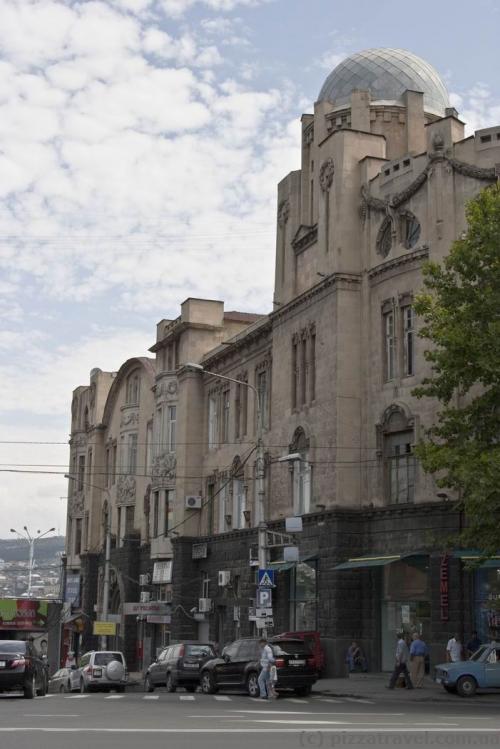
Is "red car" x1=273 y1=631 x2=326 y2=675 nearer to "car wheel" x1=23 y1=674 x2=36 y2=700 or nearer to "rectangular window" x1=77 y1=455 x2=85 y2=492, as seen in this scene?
"car wheel" x1=23 y1=674 x2=36 y2=700

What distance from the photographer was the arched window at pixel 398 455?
116 ft

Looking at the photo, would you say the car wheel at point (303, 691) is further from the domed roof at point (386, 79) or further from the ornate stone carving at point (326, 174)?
the domed roof at point (386, 79)

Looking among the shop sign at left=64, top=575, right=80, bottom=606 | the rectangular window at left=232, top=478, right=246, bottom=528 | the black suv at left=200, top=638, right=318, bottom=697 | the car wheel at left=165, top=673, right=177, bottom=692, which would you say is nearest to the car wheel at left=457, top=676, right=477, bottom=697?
the black suv at left=200, top=638, right=318, bottom=697

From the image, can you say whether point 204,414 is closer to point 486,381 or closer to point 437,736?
point 486,381

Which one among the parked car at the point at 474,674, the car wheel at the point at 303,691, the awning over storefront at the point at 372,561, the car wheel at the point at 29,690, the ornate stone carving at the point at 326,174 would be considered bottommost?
the car wheel at the point at 303,691

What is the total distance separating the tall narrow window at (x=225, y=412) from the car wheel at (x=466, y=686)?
75.6 feet

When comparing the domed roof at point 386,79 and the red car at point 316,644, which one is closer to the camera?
the red car at point 316,644

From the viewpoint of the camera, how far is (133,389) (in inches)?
2505

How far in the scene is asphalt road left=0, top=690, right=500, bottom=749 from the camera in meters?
14.2

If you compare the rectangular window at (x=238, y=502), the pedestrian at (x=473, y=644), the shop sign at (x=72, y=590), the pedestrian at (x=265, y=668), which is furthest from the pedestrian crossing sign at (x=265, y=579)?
the shop sign at (x=72, y=590)

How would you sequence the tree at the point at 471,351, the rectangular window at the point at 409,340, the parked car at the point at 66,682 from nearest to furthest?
the tree at the point at 471,351
the rectangular window at the point at 409,340
the parked car at the point at 66,682

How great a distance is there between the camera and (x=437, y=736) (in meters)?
15.0

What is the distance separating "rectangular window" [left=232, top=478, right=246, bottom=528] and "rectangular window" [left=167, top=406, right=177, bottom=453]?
266 inches

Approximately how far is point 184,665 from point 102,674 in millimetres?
4280
